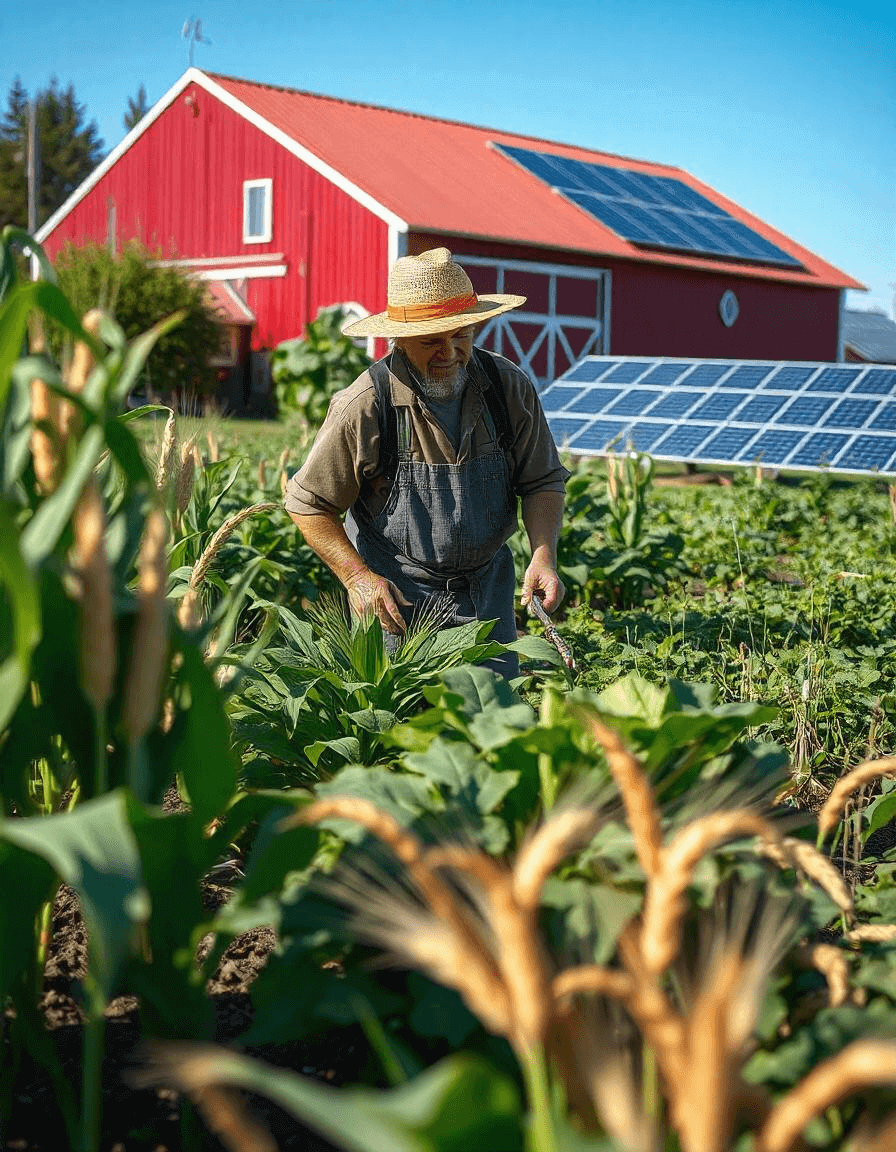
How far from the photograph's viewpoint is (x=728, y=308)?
26797mm

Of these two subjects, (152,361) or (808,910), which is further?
Answer: (152,361)

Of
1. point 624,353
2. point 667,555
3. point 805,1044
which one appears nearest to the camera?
point 805,1044

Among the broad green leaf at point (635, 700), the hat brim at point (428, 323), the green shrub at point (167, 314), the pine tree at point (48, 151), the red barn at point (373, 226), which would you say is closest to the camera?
the broad green leaf at point (635, 700)

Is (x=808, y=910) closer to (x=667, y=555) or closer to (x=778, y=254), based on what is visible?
(x=667, y=555)

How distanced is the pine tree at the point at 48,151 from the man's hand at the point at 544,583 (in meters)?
57.1

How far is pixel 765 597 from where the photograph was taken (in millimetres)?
5461

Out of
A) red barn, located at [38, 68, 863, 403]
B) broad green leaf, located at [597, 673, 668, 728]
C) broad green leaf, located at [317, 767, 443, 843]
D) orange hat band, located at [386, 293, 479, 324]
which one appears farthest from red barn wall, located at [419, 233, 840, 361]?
broad green leaf, located at [317, 767, 443, 843]

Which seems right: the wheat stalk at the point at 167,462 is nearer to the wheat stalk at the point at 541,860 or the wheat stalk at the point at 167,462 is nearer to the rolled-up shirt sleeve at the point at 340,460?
the rolled-up shirt sleeve at the point at 340,460

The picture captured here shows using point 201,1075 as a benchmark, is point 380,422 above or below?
above

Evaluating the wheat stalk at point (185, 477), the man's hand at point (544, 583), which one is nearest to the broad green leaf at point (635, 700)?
the man's hand at point (544, 583)

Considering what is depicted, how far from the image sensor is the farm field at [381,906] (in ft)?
3.18

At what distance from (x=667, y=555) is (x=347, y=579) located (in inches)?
134

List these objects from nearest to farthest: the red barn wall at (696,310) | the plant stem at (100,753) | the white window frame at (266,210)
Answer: the plant stem at (100,753)
the white window frame at (266,210)
the red barn wall at (696,310)

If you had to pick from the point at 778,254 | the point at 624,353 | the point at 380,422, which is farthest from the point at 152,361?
the point at 380,422
